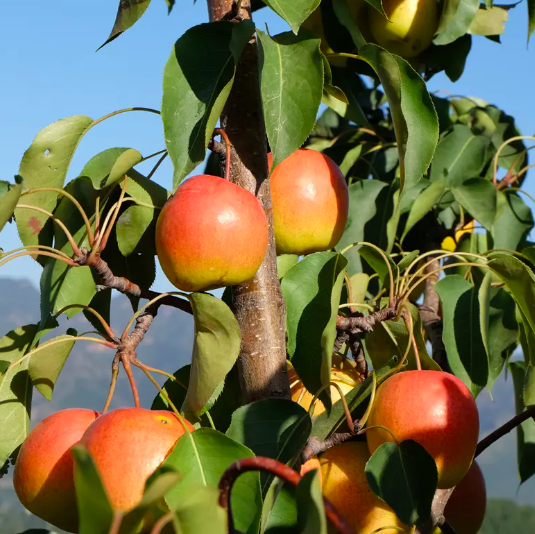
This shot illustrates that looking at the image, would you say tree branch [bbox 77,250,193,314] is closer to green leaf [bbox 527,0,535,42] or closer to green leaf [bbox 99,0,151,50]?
green leaf [bbox 99,0,151,50]

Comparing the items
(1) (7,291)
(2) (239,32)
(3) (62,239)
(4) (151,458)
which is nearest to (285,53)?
(2) (239,32)

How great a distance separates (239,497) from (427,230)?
122 cm

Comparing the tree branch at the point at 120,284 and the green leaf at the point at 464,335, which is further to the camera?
the green leaf at the point at 464,335

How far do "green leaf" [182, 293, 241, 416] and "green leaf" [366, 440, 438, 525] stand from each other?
20cm

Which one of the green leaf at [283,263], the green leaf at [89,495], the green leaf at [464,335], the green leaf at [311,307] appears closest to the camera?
the green leaf at [89,495]

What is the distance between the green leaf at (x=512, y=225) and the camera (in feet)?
5.79

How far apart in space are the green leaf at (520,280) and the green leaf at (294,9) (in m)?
0.41

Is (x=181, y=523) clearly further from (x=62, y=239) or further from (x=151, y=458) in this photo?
(x=62, y=239)

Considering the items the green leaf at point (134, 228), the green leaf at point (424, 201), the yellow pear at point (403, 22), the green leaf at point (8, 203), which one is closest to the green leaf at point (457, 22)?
the yellow pear at point (403, 22)

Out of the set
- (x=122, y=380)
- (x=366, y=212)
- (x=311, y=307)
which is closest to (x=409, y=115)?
(x=311, y=307)

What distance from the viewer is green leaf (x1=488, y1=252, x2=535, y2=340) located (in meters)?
0.97

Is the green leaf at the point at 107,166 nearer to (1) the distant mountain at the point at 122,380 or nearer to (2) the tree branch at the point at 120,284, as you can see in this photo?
(2) the tree branch at the point at 120,284

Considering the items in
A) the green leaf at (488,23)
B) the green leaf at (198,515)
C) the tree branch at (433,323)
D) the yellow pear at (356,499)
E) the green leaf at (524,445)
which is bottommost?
the green leaf at (524,445)

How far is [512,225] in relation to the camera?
1.77 m
